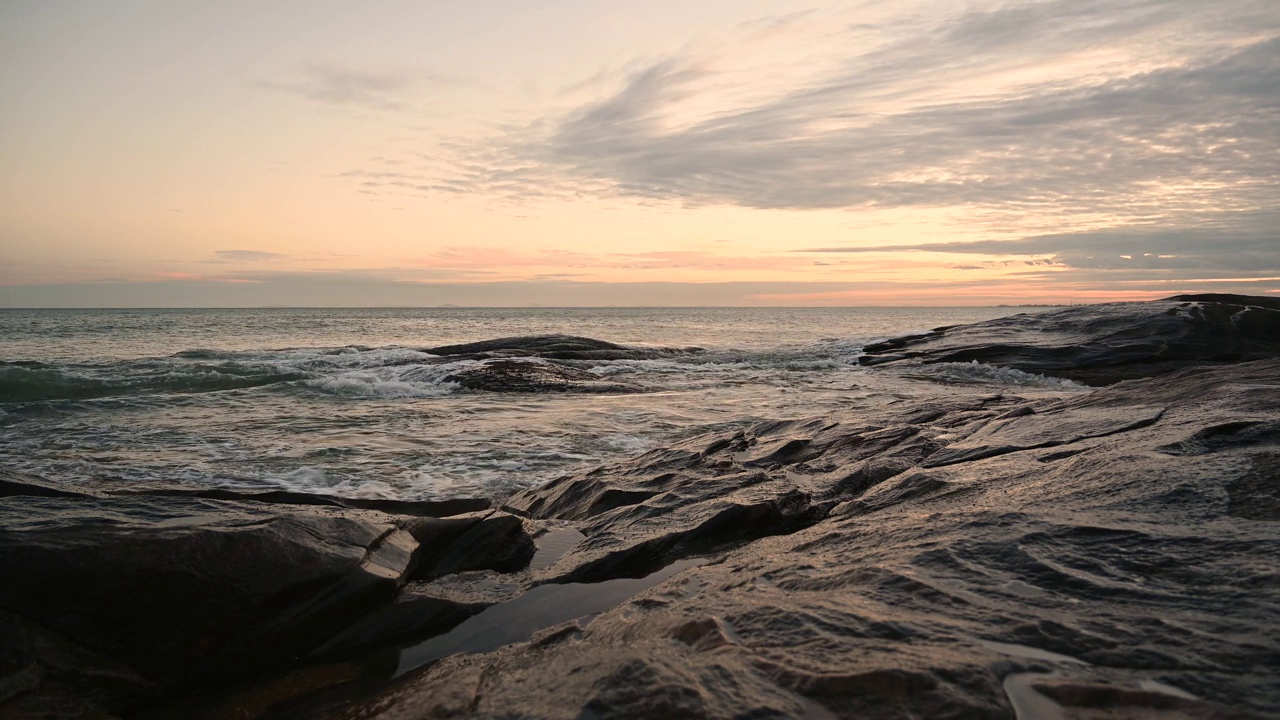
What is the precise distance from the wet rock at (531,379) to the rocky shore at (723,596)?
10.8 meters

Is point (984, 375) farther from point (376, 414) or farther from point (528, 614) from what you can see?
point (528, 614)

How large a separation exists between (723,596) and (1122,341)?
19.8 m

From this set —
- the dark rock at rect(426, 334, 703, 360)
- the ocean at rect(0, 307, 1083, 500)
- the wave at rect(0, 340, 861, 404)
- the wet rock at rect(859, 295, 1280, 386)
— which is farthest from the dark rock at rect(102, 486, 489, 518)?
the dark rock at rect(426, 334, 703, 360)

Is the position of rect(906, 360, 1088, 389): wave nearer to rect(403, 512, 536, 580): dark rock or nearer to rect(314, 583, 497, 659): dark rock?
rect(403, 512, 536, 580): dark rock

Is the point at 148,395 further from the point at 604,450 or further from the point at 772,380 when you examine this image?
the point at 772,380

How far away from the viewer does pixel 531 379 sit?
57.0 ft

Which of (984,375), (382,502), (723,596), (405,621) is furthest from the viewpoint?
(984,375)

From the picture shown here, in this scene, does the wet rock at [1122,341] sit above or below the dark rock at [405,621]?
above

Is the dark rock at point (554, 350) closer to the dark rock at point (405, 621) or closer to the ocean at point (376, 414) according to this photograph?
the ocean at point (376, 414)

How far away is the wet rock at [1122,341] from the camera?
1741 cm

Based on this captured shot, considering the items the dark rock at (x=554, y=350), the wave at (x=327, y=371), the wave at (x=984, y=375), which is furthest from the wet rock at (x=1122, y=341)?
the dark rock at (x=554, y=350)

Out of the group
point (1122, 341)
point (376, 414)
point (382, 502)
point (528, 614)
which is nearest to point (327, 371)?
point (376, 414)

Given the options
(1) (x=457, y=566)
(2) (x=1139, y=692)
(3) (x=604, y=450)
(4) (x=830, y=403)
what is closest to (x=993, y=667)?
(2) (x=1139, y=692)

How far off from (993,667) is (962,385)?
616 inches
